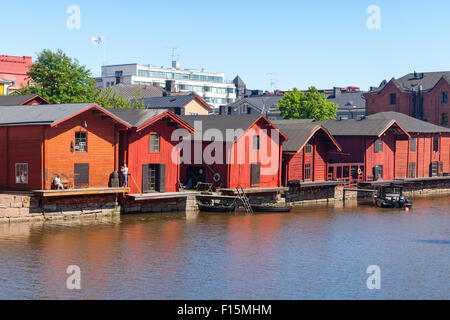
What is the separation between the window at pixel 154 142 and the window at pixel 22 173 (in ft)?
34.6

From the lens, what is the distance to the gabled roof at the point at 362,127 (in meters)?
73.5

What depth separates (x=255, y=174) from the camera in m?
60.4

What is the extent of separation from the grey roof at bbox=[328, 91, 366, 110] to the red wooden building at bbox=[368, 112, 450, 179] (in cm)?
5247

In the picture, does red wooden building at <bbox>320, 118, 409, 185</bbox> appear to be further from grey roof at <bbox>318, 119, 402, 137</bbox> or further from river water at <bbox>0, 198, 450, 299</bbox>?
river water at <bbox>0, 198, 450, 299</bbox>

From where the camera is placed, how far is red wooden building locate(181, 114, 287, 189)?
58094mm

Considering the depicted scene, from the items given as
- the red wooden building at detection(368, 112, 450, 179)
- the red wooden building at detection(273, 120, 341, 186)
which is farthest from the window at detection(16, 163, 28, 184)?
the red wooden building at detection(368, 112, 450, 179)

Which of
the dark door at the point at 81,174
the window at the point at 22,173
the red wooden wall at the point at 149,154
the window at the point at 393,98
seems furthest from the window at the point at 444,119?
the window at the point at 22,173

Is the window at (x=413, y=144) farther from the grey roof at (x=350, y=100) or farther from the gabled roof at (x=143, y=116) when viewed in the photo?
the grey roof at (x=350, y=100)

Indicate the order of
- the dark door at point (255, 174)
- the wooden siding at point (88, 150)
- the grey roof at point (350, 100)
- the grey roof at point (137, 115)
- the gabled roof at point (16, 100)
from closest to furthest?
the wooden siding at point (88, 150) < the grey roof at point (137, 115) < the dark door at point (255, 174) < the gabled roof at point (16, 100) < the grey roof at point (350, 100)

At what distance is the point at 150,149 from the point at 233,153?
349 inches

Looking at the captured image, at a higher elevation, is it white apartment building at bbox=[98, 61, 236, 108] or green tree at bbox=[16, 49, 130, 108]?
white apartment building at bbox=[98, 61, 236, 108]

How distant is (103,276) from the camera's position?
3111 cm

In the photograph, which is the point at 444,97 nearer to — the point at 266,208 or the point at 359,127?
the point at 359,127

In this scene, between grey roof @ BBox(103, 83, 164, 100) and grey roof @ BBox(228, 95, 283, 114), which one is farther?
grey roof @ BBox(228, 95, 283, 114)
